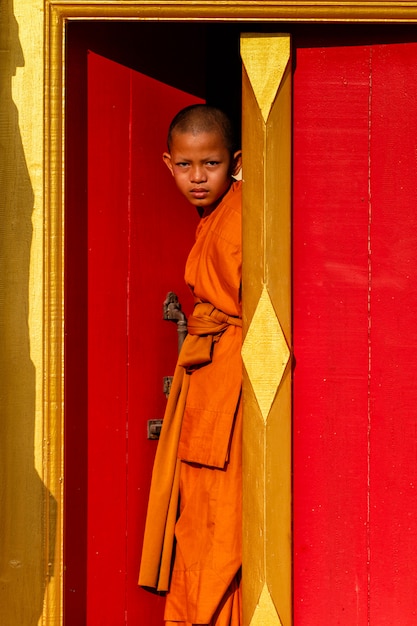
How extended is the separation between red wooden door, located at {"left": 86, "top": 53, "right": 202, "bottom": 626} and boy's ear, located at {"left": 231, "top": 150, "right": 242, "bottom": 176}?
25 centimetres

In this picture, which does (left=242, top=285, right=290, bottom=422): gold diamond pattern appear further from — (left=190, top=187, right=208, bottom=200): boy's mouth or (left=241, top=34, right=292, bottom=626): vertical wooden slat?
(left=190, top=187, right=208, bottom=200): boy's mouth

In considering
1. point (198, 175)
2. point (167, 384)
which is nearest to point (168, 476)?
point (167, 384)

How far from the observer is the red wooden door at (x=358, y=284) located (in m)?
3.60

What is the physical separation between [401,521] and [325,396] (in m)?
0.47

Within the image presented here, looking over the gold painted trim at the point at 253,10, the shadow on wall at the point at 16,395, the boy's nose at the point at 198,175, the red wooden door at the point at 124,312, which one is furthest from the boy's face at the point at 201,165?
the shadow on wall at the point at 16,395

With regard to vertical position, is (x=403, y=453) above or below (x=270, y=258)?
below

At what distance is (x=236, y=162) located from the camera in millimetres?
3969

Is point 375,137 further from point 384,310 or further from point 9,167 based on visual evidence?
point 9,167

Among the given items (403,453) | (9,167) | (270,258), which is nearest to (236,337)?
(270,258)

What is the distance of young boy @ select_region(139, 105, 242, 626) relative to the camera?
3.67 m

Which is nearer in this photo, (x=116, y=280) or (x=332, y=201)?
(x=332, y=201)

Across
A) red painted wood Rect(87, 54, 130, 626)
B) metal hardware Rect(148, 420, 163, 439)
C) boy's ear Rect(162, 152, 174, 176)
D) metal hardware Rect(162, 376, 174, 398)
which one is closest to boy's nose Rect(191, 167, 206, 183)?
boy's ear Rect(162, 152, 174, 176)

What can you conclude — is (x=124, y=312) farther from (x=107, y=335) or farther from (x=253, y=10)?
(x=253, y=10)

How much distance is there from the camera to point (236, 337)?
12.3 feet
